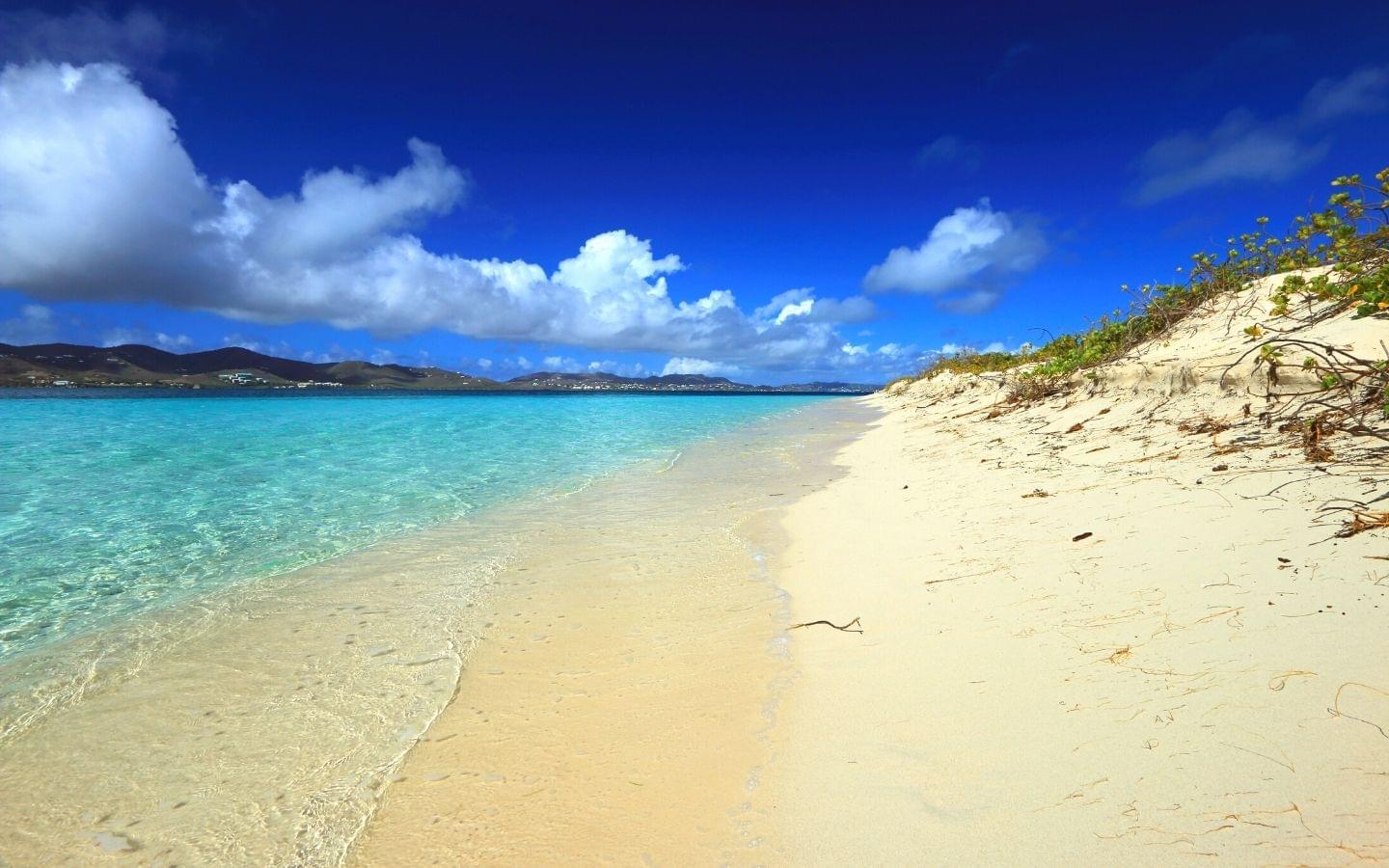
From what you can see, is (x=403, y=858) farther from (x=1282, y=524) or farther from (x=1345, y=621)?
(x=1282, y=524)

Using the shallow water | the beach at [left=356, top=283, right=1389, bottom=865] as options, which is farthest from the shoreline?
the shallow water

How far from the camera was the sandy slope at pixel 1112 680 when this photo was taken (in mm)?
1773

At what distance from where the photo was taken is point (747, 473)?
11547 millimetres

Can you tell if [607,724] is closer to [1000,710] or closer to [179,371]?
[1000,710]

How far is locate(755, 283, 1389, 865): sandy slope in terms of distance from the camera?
177 centimetres

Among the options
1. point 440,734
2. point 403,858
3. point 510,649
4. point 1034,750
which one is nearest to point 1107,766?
point 1034,750

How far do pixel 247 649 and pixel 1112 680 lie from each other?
524 cm

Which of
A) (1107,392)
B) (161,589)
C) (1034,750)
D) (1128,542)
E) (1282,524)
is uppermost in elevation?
(1107,392)

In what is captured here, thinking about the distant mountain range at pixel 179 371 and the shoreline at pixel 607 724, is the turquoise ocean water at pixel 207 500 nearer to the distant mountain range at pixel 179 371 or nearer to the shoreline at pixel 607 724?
the shoreline at pixel 607 724

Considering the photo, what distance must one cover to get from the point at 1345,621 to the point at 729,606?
11.0 ft

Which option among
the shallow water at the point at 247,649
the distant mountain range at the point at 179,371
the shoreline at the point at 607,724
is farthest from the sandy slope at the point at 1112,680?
the distant mountain range at the point at 179,371

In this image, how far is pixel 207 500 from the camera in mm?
9016

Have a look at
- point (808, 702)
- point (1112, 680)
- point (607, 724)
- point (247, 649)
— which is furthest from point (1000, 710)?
point (247, 649)

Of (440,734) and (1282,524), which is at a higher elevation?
(1282,524)
